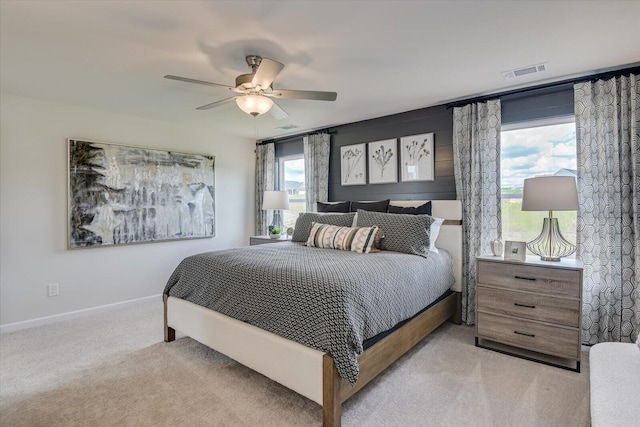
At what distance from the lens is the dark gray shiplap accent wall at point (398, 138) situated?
365 cm

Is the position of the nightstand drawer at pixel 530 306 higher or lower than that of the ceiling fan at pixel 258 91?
lower

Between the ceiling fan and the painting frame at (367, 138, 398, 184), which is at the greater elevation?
the ceiling fan

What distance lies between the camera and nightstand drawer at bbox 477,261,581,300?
8.01 feet

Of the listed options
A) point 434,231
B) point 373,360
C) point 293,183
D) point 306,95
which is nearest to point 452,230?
point 434,231

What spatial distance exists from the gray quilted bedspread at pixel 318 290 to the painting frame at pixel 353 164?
1735 millimetres

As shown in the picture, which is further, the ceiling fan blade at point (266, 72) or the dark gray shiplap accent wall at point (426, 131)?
the dark gray shiplap accent wall at point (426, 131)

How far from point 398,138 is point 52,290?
14.3ft

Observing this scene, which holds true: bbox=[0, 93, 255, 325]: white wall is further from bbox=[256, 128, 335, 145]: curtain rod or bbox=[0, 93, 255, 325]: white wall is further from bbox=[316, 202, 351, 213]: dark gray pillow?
bbox=[316, 202, 351, 213]: dark gray pillow

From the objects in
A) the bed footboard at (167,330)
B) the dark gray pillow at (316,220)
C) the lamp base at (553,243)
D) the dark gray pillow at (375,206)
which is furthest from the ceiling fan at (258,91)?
the lamp base at (553,243)

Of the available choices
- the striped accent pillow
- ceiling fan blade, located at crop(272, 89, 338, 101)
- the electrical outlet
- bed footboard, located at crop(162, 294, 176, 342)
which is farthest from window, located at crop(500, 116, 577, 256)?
the electrical outlet

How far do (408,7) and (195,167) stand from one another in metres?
3.76

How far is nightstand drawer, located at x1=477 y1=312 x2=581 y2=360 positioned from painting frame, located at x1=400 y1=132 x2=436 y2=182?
5.51ft

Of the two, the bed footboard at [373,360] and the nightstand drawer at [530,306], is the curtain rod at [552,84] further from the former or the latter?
the bed footboard at [373,360]

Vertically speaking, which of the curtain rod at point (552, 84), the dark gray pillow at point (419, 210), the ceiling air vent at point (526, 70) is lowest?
the dark gray pillow at point (419, 210)
